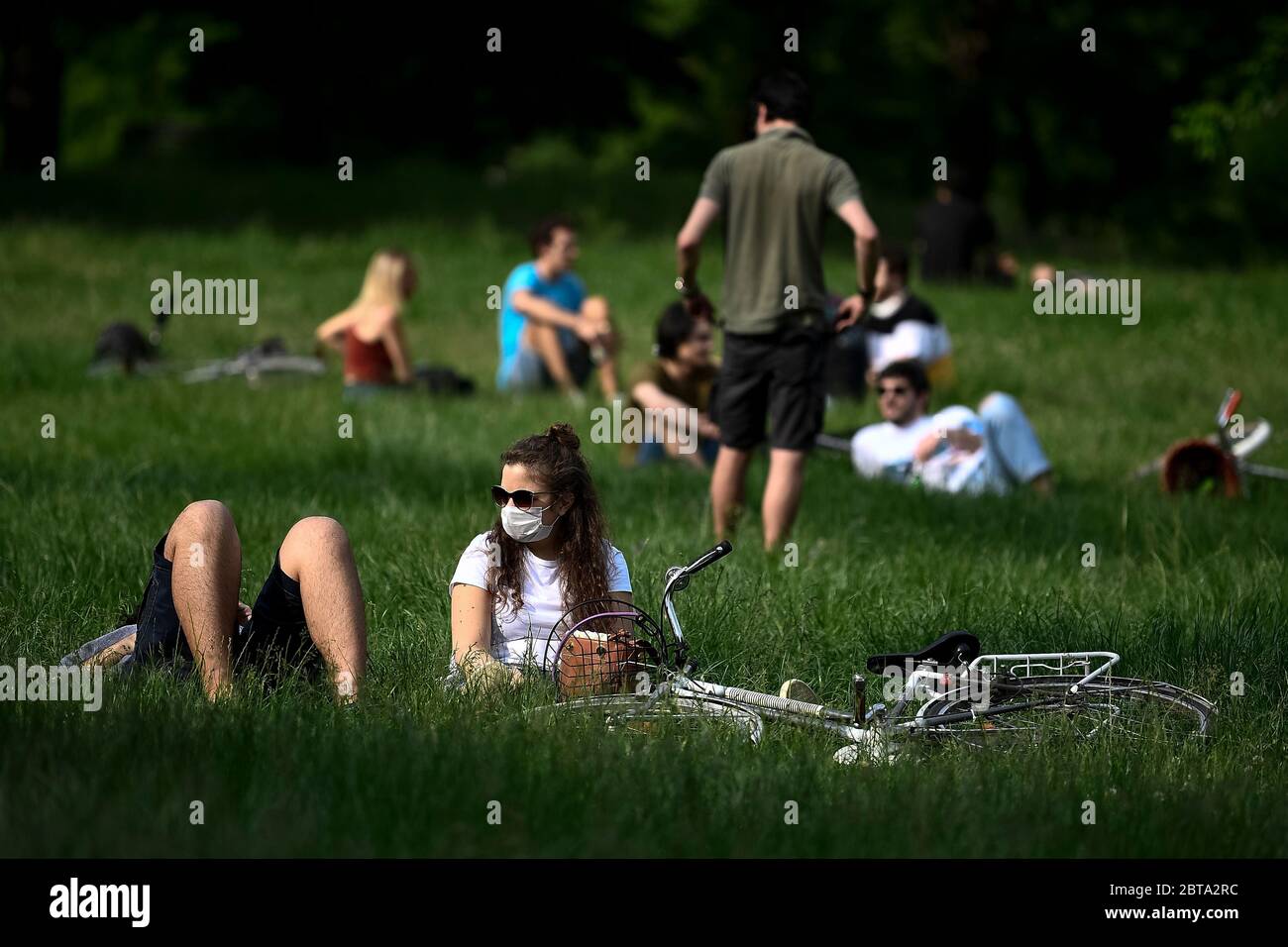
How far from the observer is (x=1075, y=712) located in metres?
5.41

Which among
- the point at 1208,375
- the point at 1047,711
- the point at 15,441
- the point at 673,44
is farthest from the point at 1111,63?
the point at 1047,711

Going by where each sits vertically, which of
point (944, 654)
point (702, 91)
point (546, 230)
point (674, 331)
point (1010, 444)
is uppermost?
point (702, 91)

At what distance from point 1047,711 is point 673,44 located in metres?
31.9

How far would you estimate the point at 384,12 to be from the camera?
3456 cm

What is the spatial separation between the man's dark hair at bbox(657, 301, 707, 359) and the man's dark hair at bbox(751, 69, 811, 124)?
254 centimetres

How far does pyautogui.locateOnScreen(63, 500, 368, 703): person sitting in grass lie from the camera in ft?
17.8

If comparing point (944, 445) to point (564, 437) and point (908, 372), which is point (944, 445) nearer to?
point (908, 372)

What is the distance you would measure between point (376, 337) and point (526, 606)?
8794 millimetres

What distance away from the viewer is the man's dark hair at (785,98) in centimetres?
877

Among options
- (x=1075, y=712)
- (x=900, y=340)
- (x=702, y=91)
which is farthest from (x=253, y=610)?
(x=702, y=91)

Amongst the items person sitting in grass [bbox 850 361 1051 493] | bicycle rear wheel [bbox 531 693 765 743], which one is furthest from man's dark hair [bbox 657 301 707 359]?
bicycle rear wheel [bbox 531 693 765 743]

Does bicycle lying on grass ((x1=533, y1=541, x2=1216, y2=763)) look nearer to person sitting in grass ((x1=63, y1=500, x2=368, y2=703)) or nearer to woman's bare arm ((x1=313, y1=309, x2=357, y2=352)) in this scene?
person sitting in grass ((x1=63, y1=500, x2=368, y2=703))

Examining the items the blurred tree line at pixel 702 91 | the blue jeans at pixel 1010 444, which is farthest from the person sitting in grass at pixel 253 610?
the blurred tree line at pixel 702 91
